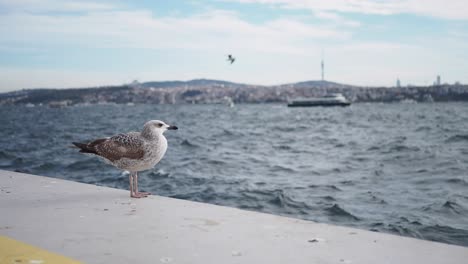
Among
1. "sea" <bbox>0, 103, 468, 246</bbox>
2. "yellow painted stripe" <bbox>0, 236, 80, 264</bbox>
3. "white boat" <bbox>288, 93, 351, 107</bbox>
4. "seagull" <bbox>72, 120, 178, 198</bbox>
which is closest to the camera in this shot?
"yellow painted stripe" <bbox>0, 236, 80, 264</bbox>

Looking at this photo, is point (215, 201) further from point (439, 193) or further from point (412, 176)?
point (412, 176)

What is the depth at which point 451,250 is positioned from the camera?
3154 mm

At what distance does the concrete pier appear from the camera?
304 cm

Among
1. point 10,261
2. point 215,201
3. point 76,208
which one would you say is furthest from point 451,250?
point 215,201

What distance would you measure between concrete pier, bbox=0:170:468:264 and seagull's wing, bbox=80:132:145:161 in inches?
26.2

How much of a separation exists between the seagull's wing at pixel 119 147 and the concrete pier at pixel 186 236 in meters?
0.67

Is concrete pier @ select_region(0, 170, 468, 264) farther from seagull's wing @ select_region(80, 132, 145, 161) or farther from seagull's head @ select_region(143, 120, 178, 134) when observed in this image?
seagull's head @ select_region(143, 120, 178, 134)

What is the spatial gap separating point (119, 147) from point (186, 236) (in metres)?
2.17

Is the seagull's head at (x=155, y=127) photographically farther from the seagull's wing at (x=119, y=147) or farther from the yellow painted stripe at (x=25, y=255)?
the yellow painted stripe at (x=25, y=255)

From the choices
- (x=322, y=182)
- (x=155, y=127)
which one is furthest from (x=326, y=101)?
(x=155, y=127)

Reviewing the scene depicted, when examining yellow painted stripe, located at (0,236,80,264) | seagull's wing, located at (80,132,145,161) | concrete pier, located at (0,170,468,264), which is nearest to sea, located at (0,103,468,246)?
seagull's wing, located at (80,132,145,161)

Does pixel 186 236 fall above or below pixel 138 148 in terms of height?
below

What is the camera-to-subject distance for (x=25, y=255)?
3.09 meters

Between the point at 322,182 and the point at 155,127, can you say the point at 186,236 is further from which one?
the point at 322,182
